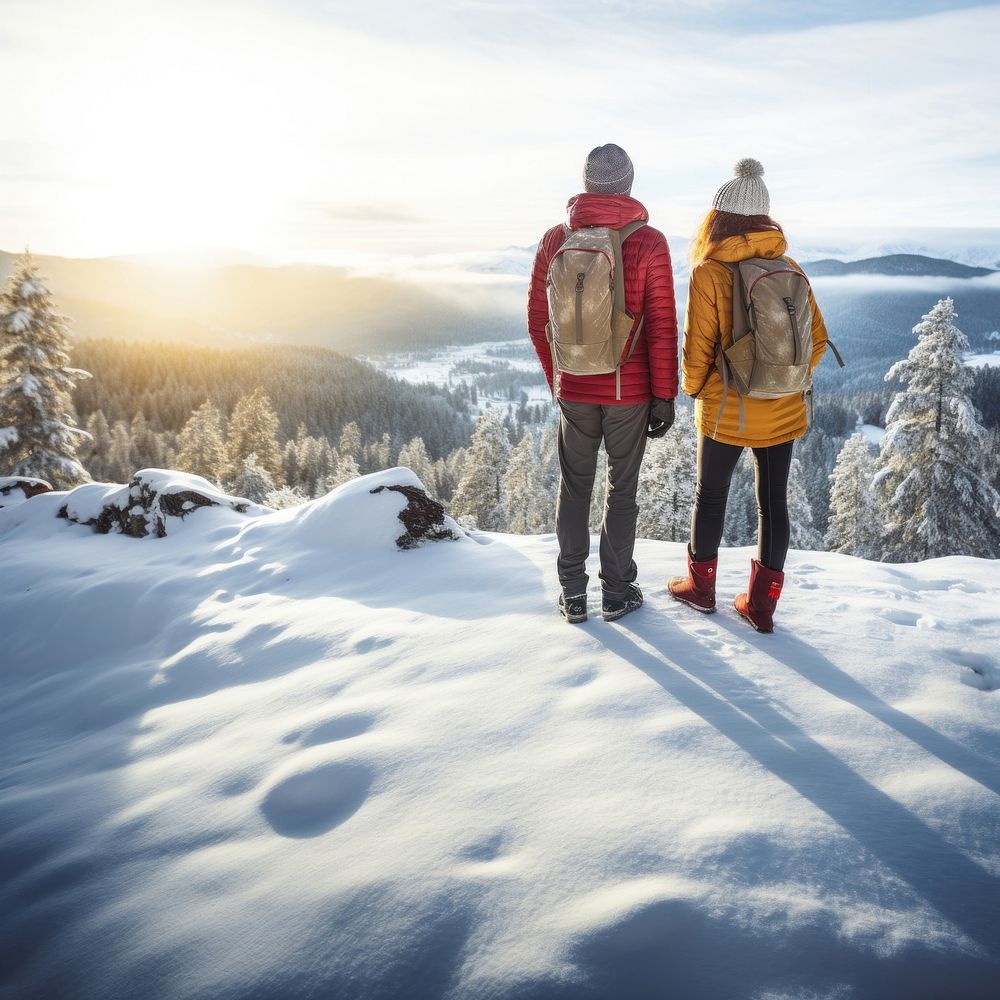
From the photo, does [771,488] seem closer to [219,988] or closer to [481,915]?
[481,915]

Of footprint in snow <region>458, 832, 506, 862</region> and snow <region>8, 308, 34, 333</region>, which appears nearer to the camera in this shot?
footprint in snow <region>458, 832, 506, 862</region>

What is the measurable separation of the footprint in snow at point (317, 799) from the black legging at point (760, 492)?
2412 millimetres

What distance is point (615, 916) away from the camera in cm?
159

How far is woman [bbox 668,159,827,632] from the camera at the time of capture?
3018 mm

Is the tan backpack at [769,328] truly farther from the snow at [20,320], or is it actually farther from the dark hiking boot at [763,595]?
the snow at [20,320]

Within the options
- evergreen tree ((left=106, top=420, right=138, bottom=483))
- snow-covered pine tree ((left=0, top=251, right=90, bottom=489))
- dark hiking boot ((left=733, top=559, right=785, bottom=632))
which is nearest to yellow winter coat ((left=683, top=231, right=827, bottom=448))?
dark hiking boot ((left=733, top=559, right=785, bottom=632))

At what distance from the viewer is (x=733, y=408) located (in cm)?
321

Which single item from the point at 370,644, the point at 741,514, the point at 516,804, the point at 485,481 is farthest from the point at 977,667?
the point at 741,514

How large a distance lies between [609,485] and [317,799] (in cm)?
238

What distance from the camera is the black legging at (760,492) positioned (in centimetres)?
332

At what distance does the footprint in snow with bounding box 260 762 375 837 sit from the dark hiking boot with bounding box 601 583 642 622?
186cm

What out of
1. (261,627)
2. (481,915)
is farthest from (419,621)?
(481,915)

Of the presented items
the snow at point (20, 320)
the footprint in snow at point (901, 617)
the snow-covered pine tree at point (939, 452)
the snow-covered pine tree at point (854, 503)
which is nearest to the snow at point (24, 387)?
the snow at point (20, 320)

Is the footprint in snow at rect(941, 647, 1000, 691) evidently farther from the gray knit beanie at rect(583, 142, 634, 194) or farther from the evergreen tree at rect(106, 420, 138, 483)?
the evergreen tree at rect(106, 420, 138, 483)
